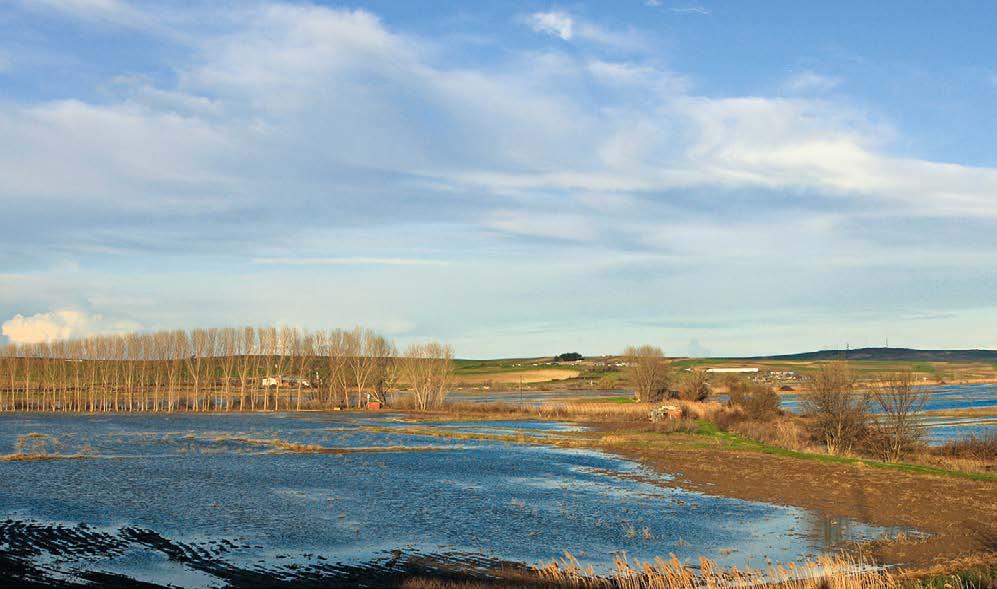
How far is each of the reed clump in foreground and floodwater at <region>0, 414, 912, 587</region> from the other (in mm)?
2070

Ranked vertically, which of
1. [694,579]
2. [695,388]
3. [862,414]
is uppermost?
[862,414]

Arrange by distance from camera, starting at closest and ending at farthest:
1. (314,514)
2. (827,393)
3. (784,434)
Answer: (314,514) → (827,393) → (784,434)

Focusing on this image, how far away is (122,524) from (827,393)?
39521 millimetres

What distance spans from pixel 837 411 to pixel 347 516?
33312mm

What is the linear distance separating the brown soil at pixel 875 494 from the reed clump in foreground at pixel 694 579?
4178 mm

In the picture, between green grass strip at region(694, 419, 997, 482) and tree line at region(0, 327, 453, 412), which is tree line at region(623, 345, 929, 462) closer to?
green grass strip at region(694, 419, 997, 482)

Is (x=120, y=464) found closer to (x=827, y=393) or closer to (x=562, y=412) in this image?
(x=827, y=393)

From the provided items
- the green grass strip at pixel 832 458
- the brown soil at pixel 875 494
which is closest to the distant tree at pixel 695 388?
the green grass strip at pixel 832 458

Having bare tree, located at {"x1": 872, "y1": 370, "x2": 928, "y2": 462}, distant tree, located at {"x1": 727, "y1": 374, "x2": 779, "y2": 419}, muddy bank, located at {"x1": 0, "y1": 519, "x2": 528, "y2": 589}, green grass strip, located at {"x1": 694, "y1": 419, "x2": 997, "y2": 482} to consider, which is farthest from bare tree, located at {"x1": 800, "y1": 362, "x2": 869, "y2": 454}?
muddy bank, located at {"x1": 0, "y1": 519, "x2": 528, "y2": 589}

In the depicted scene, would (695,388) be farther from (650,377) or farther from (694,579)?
(694,579)

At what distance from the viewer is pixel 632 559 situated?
21484 mm

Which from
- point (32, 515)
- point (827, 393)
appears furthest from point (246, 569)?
point (827, 393)

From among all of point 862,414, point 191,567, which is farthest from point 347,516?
point 862,414

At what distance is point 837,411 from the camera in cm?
4872
